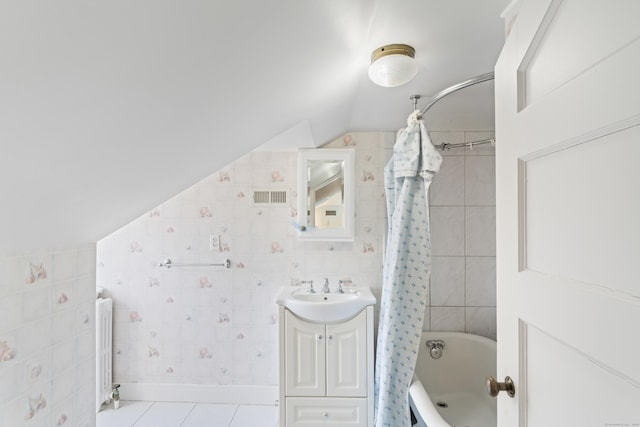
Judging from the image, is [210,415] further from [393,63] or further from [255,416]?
[393,63]

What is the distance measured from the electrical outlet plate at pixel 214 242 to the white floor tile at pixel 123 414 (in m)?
1.28

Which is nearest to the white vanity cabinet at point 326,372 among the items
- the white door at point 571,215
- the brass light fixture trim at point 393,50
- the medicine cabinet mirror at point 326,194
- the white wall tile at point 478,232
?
the medicine cabinet mirror at point 326,194

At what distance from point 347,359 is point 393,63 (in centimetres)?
173

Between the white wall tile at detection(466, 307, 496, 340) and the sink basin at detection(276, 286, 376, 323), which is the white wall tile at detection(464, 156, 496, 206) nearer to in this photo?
the white wall tile at detection(466, 307, 496, 340)

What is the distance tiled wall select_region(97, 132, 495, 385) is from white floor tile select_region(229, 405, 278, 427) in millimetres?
174

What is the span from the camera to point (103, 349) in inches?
93.4

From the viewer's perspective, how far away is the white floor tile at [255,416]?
221 centimetres

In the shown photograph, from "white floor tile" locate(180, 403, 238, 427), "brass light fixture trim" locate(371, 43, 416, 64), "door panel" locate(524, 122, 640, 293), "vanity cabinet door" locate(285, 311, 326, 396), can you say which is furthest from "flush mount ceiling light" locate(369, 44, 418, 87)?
"white floor tile" locate(180, 403, 238, 427)

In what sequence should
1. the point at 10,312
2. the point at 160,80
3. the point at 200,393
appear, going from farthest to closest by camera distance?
the point at 200,393, the point at 10,312, the point at 160,80

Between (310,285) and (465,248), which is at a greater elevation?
(465,248)

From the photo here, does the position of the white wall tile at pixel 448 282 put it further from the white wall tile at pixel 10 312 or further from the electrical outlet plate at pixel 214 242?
the white wall tile at pixel 10 312

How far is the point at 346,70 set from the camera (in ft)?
4.63

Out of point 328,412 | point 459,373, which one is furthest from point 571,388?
point 459,373

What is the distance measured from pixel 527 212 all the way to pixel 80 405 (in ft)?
5.40
